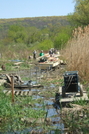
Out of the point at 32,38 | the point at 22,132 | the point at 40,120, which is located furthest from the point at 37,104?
the point at 32,38

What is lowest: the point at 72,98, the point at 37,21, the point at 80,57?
the point at 37,21

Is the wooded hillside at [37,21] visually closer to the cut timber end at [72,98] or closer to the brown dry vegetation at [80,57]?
the brown dry vegetation at [80,57]

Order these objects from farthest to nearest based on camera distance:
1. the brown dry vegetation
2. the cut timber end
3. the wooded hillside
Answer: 1. the wooded hillside
2. the brown dry vegetation
3. the cut timber end

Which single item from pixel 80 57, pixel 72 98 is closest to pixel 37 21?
pixel 80 57

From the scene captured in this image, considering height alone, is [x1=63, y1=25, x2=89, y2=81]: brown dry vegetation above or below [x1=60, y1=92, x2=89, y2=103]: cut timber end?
above

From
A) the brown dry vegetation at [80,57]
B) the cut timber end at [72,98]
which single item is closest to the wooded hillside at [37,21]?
the brown dry vegetation at [80,57]

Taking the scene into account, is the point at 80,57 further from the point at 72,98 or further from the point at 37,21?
the point at 37,21

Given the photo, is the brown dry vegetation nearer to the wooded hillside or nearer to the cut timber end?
the cut timber end

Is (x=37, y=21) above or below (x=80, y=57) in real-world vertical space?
below

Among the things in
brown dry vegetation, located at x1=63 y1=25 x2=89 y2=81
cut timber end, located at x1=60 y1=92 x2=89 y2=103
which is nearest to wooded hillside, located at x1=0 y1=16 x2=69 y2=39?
brown dry vegetation, located at x1=63 y1=25 x2=89 y2=81

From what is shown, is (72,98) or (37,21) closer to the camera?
(72,98)

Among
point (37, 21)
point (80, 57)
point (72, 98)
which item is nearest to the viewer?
point (72, 98)

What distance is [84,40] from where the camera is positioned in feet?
55.0

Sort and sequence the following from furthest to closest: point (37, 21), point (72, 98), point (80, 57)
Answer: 1. point (37, 21)
2. point (80, 57)
3. point (72, 98)
